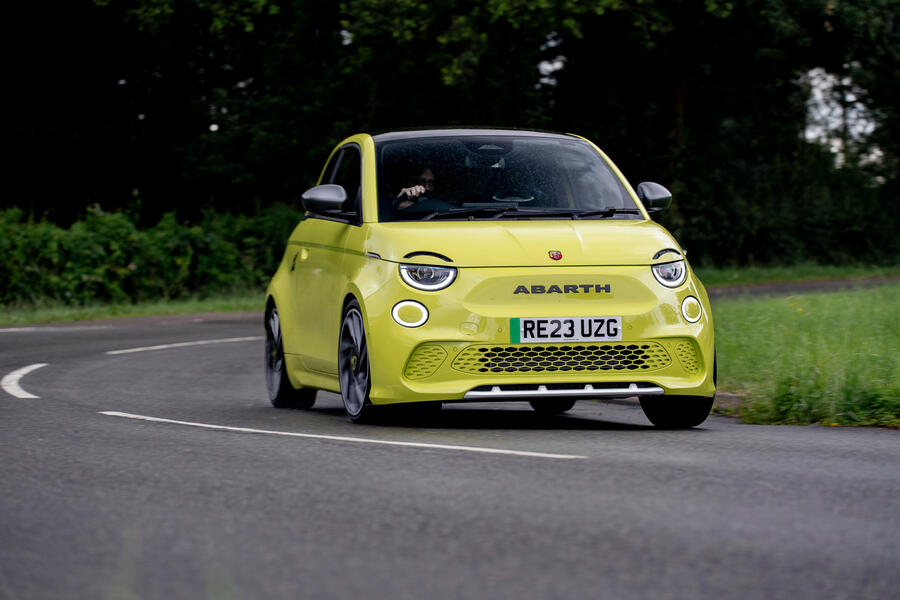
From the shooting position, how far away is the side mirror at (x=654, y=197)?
9.52 m

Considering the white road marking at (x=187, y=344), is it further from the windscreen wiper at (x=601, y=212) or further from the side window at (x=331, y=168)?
the windscreen wiper at (x=601, y=212)

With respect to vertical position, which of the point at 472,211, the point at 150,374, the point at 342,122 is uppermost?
the point at 342,122

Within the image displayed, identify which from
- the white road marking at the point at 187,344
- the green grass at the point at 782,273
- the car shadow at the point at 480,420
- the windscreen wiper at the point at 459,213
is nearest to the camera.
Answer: the car shadow at the point at 480,420

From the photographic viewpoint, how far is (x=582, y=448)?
761 centimetres

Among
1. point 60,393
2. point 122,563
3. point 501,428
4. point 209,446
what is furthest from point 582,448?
point 60,393

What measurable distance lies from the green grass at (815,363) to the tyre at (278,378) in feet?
9.96

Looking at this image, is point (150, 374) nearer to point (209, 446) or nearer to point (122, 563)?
point (209, 446)

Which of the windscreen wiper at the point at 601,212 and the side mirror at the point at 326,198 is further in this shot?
the side mirror at the point at 326,198

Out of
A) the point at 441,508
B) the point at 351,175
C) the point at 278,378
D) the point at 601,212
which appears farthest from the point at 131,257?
the point at 441,508

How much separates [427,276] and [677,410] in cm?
181

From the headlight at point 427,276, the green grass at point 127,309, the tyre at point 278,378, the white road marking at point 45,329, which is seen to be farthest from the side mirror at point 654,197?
the green grass at point 127,309

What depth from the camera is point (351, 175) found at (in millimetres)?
10016

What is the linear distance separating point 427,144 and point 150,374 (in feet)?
17.0

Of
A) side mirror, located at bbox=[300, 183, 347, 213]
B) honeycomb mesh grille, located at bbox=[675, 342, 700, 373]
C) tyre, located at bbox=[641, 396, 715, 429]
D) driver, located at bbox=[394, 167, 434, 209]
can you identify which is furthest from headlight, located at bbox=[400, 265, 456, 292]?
tyre, located at bbox=[641, 396, 715, 429]
